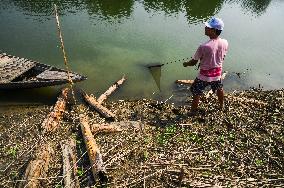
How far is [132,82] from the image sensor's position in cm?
1112

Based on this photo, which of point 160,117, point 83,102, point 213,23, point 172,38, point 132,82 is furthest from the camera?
point 172,38

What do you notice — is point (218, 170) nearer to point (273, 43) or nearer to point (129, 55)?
point (129, 55)

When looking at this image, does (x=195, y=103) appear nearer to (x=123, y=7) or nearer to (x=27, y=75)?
(x=27, y=75)

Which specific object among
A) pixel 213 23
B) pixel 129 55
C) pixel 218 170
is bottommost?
pixel 218 170

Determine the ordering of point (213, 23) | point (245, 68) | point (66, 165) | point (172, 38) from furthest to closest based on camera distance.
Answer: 1. point (172, 38)
2. point (245, 68)
3. point (213, 23)
4. point (66, 165)

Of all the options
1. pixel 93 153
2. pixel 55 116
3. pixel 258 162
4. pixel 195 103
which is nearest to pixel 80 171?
pixel 93 153

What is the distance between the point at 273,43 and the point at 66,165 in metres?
12.4

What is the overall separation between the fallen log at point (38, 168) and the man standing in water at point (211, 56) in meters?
3.52

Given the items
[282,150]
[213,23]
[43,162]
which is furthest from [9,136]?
[282,150]

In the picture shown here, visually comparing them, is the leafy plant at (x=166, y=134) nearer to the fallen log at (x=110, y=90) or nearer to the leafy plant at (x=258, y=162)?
the leafy plant at (x=258, y=162)

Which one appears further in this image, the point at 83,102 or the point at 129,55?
the point at 129,55

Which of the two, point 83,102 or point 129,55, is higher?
point 129,55

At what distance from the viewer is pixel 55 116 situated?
8.09 metres

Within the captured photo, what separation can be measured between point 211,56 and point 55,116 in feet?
13.0
